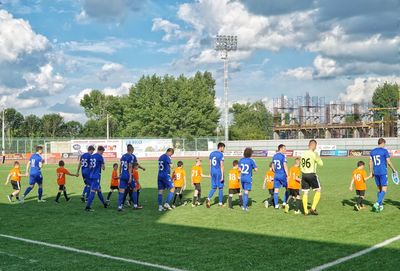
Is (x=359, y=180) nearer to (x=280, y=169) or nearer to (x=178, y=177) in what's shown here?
(x=280, y=169)

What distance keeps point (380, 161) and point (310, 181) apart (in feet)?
7.94

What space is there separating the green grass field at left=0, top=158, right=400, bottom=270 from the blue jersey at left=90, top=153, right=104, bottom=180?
1094 mm

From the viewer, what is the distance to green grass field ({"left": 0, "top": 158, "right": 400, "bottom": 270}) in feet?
25.0

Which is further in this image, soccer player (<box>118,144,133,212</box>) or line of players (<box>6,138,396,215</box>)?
soccer player (<box>118,144,133,212</box>)

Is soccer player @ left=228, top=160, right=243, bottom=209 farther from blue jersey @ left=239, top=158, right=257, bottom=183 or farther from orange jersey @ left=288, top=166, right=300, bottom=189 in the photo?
orange jersey @ left=288, top=166, right=300, bottom=189

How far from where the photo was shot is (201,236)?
9.85 metres

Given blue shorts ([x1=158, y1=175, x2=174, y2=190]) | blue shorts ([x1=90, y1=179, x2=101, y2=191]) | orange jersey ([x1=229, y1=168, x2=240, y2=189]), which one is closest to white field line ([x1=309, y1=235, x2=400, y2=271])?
orange jersey ([x1=229, y1=168, x2=240, y2=189])

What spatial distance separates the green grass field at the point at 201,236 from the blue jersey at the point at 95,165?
1094 mm

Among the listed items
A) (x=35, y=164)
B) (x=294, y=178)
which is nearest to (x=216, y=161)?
(x=294, y=178)

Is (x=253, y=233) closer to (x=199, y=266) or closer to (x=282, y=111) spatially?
(x=199, y=266)

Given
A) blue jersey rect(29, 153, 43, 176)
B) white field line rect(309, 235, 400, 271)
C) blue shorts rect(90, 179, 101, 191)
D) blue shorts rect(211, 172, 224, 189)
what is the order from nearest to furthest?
white field line rect(309, 235, 400, 271)
blue shorts rect(90, 179, 101, 191)
blue shorts rect(211, 172, 224, 189)
blue jersey rect(29, 153, 43, 176)

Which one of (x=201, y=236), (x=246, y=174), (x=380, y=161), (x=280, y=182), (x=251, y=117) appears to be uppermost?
(x=251, y=117)

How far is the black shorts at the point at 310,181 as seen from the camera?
12500 millimetres

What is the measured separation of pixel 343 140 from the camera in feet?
212
